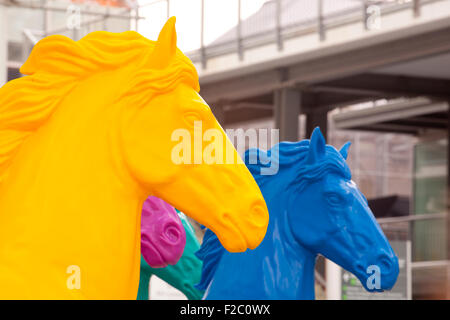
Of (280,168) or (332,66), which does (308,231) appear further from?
(332,66)

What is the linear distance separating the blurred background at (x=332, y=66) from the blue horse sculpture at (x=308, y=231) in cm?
524

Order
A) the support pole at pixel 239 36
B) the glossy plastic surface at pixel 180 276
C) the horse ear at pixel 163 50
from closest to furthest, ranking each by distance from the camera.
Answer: the horse ear at pixel 163 50, the glossy plastic surface at pixel 180 276, the support pole at pixel 239 36

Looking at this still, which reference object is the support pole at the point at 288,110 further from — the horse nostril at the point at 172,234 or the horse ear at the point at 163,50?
the horse ear at the point at 163,50

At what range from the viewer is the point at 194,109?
9.30 feet

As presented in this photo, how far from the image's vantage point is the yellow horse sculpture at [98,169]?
2.64 metres

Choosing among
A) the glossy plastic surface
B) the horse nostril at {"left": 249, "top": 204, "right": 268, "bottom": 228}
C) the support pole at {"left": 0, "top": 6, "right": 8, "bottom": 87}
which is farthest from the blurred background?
the horse nostril at {"left": 249, "top": 204, "right": 268, "bottom": 228}

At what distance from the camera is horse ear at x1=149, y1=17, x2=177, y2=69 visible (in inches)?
110

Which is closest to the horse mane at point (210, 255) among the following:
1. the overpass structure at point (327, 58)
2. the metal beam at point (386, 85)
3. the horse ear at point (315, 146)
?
the horse ear at point (315, 146)

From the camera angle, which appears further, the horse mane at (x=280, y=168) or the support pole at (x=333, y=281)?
the support pole at (x=333, y=281)

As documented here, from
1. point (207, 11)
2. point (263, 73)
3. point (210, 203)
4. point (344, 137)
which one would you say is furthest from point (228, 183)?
point (344, 137)

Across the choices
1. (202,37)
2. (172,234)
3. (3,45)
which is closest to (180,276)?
(172,234)

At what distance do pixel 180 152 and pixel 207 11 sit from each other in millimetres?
13406

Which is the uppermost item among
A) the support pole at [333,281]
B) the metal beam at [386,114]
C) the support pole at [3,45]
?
the metal beam at [386,114]
